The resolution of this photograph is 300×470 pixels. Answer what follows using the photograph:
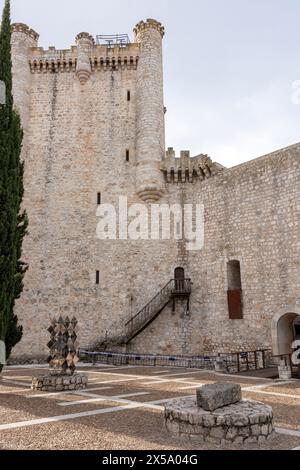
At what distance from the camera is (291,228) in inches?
567

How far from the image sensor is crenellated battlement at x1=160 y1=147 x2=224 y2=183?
18609 mm

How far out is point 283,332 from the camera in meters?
14.3

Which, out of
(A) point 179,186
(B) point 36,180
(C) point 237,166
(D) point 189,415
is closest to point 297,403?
(D) point 189,415

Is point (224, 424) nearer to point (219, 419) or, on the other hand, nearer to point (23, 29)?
point (219, 419)

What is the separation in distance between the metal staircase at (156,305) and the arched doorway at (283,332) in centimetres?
459

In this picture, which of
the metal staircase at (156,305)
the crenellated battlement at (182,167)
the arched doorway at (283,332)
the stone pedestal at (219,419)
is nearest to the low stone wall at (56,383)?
the stone pedestal at (219,419)

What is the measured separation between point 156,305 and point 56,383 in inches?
345

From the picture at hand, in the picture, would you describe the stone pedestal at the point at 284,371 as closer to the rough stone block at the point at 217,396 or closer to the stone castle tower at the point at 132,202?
the stone castle tower at the point at 132,202

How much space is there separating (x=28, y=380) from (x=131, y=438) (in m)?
7.63

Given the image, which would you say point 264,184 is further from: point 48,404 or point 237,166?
point 48,404

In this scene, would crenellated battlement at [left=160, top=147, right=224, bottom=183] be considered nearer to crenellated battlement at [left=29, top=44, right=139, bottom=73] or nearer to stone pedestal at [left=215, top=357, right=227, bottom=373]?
crenellated battlement at [left=29, top=44, right=139, bottom=73]

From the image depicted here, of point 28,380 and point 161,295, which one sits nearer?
point 28,380

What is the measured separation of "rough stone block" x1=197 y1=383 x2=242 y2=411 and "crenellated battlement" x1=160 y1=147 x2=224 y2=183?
1391 cm

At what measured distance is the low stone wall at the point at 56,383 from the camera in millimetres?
9406
